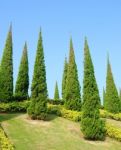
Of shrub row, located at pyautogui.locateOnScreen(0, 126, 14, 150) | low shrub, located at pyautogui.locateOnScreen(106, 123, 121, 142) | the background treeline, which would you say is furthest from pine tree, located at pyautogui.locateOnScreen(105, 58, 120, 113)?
shrub row, located at pyautogui.locateOnScreen(0, 126, 14, 150)

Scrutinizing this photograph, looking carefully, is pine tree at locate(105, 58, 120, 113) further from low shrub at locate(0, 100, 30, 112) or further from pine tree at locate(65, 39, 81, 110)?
low shrub at locate(0, 100, 30, 112)

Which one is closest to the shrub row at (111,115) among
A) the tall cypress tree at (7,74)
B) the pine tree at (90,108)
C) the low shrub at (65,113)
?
the low shrub at (65,113)

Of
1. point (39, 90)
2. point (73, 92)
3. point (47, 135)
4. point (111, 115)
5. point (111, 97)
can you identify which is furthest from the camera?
point (111, 97)

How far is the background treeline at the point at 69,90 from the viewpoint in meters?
34.7

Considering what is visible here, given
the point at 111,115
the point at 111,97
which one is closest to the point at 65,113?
the point at 111,115

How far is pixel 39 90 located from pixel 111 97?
50.3 ft

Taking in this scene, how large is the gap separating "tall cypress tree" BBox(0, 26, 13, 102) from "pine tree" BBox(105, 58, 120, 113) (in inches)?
586

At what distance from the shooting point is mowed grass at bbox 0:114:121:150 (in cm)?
3013

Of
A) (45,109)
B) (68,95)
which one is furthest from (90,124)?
(68,95)

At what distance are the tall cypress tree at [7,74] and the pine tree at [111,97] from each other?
1489 cm

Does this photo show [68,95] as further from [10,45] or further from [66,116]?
[10,45]

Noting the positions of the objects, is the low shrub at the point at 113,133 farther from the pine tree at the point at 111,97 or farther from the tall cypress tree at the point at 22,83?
the tall cypress tree at the point at 22,83

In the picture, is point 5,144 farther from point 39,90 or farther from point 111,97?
point 111,97

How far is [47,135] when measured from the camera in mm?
32656
